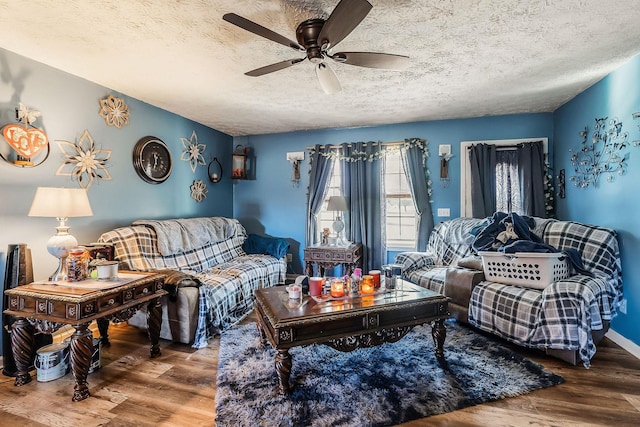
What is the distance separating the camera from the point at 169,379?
2035 millimetres

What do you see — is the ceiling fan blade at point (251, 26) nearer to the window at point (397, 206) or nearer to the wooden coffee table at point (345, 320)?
the wooden coffee table at point (345, 320)

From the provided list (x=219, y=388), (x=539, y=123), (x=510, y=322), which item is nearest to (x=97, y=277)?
(x=219, y=388)

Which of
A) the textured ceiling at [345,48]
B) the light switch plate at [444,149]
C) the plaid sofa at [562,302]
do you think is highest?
the textured ceiling at [345,48]

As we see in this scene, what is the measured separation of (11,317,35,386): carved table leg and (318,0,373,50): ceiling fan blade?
2.58 meters

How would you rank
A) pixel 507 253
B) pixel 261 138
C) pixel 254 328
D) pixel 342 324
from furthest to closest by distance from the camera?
pixel 261 138 → pixel 254 328 → pixel 507 253 → pixel 342 324

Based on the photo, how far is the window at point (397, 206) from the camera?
425 centimetres

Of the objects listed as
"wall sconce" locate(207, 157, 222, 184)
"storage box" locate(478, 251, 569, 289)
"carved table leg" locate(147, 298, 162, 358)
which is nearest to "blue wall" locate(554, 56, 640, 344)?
"storage box" locate(478, 251, 569, 289)

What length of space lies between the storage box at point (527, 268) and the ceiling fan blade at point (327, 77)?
189cm

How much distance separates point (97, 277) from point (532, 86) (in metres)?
4.10

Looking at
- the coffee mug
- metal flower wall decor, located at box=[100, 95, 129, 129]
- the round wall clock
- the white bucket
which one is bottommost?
the white bucket

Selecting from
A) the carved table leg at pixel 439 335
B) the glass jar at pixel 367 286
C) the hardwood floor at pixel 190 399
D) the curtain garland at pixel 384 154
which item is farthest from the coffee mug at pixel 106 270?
the curtain garland at pixel 384 154

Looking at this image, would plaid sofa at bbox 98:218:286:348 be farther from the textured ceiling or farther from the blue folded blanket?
the textured ceiling

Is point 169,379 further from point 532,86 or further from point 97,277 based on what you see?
point 532,86

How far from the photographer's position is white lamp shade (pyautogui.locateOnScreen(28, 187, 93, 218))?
1.99 meters
